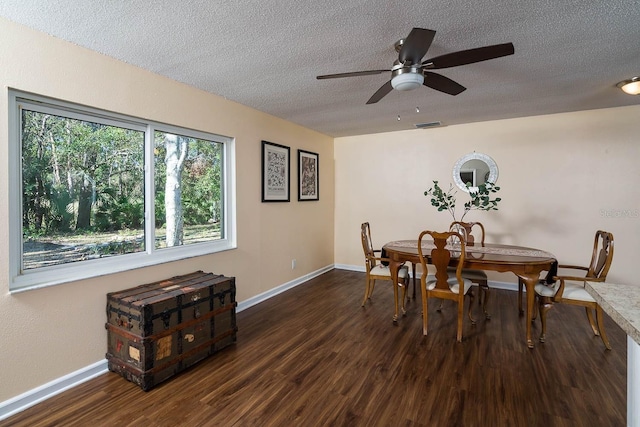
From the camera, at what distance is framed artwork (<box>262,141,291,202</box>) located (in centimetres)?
381

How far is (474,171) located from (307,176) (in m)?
2.45

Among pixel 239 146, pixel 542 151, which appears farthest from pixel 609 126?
pixel 239 146

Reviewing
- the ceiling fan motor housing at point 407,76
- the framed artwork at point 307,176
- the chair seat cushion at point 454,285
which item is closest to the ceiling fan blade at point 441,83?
the ceiling fan motor housing at point 407,76

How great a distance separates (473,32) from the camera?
6.48 ft

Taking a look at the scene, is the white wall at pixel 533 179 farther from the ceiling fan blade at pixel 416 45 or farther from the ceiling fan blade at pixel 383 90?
the ceiling fan blade at pixel 416 45

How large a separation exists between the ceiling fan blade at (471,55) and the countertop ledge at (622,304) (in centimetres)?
131

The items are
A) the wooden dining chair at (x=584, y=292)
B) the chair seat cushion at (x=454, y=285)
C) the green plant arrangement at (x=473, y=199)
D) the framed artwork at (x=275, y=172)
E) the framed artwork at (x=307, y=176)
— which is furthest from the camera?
the framed artwork at (x=307, y=176)

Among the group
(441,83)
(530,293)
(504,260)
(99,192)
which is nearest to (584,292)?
(530,293)

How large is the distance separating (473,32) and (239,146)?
247 centimetres

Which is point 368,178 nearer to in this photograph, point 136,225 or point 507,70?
point 507,70

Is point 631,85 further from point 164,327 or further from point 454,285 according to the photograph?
point 164,327

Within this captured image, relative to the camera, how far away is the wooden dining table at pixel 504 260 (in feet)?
8.70

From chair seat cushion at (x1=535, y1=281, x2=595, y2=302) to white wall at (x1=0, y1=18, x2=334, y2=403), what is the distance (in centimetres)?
293

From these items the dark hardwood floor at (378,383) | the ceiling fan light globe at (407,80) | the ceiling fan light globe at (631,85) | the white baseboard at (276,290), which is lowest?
the dark hardwood floor at (378,383)
